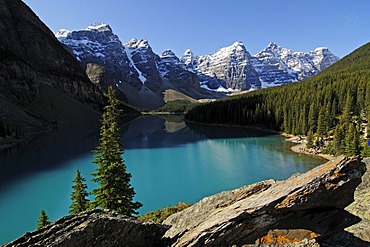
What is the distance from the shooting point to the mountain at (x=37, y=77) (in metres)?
121

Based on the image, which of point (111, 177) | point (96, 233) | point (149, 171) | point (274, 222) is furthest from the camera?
point (149, 171)

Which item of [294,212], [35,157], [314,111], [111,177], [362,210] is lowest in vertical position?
[35,157]

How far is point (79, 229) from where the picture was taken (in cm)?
527

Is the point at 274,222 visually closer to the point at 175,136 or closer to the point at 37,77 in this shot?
the point at 175,136

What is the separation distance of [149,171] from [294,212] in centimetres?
3935

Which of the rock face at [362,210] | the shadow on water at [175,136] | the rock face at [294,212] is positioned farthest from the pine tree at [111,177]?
Result: the shadow on water at [175,136]

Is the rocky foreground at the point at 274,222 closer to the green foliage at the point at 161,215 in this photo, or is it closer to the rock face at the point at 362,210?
the rock face at the point at 362,210

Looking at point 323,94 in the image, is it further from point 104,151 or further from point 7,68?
point 7,68

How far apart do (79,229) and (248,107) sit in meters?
120

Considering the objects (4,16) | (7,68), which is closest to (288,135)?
(7,68)

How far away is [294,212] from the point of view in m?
6.09

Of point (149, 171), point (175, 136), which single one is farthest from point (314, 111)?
point (149, 171)

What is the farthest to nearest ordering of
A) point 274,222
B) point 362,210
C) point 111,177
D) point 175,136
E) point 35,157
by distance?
point 175,136
point 35,157
point 111,177
point 362,210
point 274,222

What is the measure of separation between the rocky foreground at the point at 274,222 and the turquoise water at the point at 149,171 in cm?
2149
